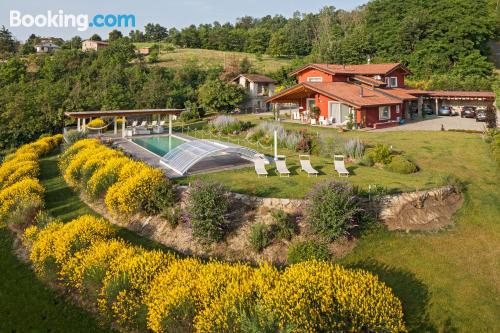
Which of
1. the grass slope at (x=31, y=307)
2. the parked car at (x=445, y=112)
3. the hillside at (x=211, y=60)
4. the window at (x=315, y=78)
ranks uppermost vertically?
the hillside at (x=211, y=60)

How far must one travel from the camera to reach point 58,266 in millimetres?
12531

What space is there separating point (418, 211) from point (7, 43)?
112m

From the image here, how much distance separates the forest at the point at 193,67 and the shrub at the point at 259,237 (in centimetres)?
3599

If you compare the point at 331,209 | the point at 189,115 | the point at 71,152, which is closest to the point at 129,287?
the point at 331,209

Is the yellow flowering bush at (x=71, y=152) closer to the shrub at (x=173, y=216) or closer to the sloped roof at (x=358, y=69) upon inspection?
the shrub at (x=173, y=216)

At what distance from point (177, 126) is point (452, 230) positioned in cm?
3504

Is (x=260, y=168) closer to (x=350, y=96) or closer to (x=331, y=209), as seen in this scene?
(x=331, y=209)

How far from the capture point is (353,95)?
36.0 meters

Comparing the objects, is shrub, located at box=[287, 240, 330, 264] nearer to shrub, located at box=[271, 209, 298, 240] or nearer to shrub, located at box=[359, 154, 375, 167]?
shrub, located at box=[271, 209, 298, 240]

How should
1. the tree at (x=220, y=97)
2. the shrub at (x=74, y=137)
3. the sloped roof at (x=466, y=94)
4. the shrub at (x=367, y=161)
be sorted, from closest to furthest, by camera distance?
the shrub at (x=367, y=161) → the shrub at (x=74, y=137) → the sloped roof at (x=466, y=94) → the tree at (x=220, y=97)

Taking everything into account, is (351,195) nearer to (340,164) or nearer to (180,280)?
(340,164)

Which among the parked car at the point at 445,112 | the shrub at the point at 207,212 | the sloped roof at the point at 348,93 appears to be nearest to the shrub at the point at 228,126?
the sloped roof at the point at 348,93

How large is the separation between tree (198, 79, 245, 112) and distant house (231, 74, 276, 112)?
20.4 ft

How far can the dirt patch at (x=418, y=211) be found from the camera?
50.0 ft
